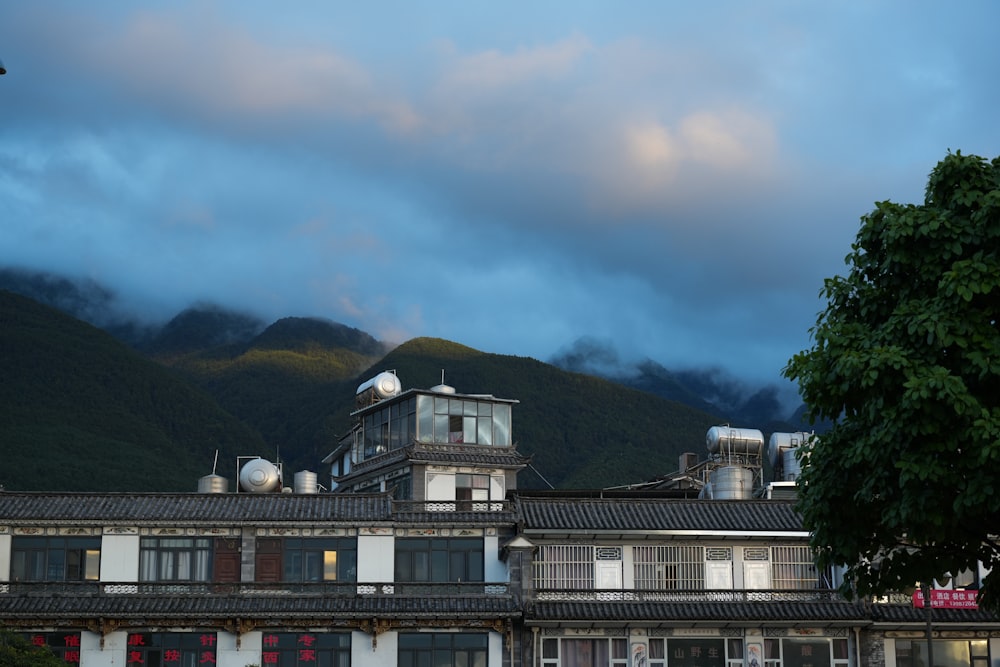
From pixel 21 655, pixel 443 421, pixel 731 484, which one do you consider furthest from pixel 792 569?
pixel 21 655

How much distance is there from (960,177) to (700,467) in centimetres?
6381

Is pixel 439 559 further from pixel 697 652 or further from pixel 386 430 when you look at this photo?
pixel 386 430

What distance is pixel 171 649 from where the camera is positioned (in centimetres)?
5766

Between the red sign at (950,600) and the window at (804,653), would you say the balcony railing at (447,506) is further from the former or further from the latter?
the red sign at (950,600)

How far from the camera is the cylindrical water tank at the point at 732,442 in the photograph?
86562 millimetres

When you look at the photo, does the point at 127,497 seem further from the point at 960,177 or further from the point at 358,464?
the point at 960,177

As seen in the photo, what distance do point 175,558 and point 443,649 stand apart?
12.5 m

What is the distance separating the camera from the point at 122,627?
57531mm

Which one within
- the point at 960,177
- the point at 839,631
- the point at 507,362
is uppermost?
the point at 507,362

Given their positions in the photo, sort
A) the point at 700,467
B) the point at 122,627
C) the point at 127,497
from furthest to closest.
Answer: the point at 700,467
the point at 127,497
the point at 122,627

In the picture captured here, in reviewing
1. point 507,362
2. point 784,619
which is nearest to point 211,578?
point 784,619

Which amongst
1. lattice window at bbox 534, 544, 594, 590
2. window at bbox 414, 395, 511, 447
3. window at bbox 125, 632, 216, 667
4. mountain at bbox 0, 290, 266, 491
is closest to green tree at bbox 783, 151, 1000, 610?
lattice window at bbox 534, 544, 594, 590

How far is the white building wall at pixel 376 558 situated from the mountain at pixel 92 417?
68.4m

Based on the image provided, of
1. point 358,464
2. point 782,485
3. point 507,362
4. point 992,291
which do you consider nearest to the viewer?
point 992,291
